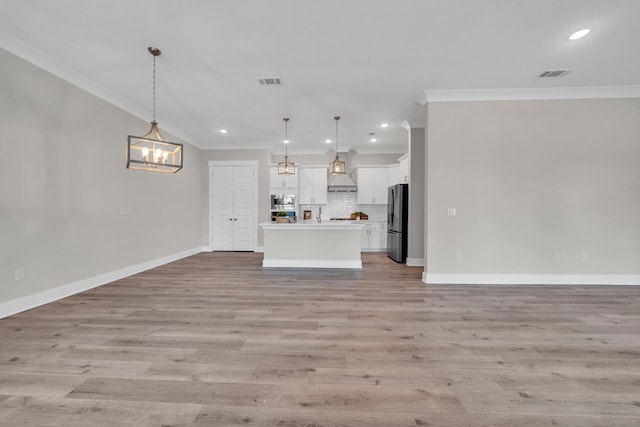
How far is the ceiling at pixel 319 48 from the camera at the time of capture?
8.03 ft

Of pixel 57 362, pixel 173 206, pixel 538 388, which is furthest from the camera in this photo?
pixel 173 206

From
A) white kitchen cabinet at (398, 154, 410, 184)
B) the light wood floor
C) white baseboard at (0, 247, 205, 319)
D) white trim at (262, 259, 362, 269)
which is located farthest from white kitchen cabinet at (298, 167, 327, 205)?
the light wood floor

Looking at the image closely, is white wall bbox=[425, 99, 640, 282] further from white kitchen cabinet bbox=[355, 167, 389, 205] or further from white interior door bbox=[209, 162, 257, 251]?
white interior door bbox=[209, 162, 257, 251]

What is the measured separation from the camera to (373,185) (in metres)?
7.66

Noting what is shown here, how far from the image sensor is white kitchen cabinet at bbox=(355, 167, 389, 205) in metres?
7.64

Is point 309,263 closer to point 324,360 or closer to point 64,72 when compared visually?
point 324,360

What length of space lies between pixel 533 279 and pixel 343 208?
16.2 feet

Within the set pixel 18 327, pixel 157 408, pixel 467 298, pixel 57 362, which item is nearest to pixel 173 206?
pixel 18 327

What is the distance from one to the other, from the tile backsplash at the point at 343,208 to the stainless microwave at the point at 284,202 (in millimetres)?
432

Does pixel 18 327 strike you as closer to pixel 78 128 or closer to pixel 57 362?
pixel 57 362

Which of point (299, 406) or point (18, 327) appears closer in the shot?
point (299, 406)

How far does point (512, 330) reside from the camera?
2.56m

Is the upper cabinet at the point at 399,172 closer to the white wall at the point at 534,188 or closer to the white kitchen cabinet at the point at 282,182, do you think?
the white wall at the point at 534,188

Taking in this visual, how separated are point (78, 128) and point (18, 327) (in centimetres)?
270
